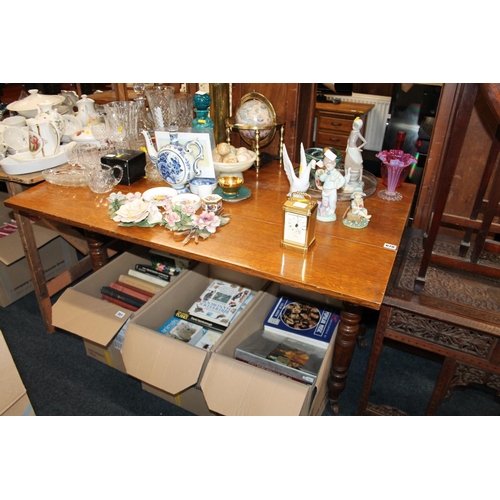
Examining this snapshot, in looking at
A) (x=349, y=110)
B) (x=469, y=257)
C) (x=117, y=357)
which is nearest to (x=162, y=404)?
(x=117, y=357)

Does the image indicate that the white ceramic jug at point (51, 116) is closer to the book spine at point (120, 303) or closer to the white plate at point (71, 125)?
the white plate at point (71, 125)

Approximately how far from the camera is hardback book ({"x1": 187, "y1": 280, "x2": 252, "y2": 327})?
1.83m

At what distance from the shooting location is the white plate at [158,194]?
1599mm

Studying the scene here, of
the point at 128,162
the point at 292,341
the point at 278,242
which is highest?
the point at 128,162

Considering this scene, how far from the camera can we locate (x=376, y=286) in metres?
1.17

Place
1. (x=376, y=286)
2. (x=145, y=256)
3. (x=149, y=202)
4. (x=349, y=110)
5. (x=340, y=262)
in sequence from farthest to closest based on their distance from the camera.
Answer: (x=349, y=110) < (x=145, y=256) < (x=149, y=202) < (x=340, y=262) < (x=376, y=286)

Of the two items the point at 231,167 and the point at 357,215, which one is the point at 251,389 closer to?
the point at 357,215

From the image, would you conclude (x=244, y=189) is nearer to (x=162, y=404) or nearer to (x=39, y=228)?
(x=162, y=404)

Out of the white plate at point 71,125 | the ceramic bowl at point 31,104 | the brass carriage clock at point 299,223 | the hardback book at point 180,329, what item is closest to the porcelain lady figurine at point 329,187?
the brass carriage clock at point 299,223

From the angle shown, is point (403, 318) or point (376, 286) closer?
point (376, 286)

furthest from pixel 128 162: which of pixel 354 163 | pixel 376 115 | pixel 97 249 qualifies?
pixel 376 115

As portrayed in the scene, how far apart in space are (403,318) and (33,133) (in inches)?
65.7

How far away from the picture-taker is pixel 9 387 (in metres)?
1.20

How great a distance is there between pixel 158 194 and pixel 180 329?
0.58 meters
